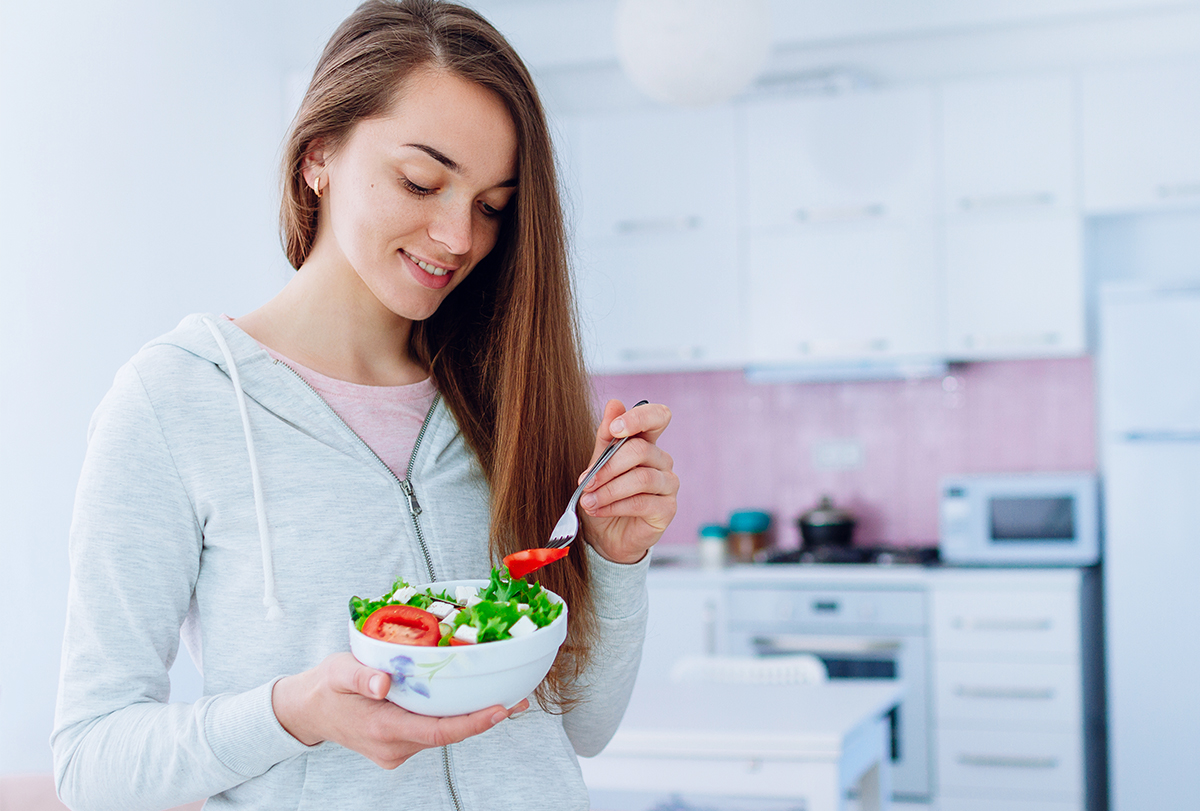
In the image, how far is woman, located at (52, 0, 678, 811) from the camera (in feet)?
2.58

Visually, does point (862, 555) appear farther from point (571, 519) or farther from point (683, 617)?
point (571, 519)

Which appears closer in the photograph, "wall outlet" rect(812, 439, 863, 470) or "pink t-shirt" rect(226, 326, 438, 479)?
"pink t-shirt" rect(226, 326, 438, 479)

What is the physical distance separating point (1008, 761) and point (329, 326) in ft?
9.54

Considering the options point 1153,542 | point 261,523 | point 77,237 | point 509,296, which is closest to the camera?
point 261,523

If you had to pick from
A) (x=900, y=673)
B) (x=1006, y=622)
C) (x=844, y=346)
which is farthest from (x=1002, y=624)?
(x=844, y=346)

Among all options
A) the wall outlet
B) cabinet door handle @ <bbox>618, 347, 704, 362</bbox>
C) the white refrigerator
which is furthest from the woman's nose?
the wall outlet

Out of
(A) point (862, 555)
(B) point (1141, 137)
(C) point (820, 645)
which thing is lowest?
(C) point (820, 645)

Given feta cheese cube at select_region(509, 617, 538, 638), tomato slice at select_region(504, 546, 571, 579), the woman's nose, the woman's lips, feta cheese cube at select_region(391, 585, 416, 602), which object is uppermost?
the woman's nose

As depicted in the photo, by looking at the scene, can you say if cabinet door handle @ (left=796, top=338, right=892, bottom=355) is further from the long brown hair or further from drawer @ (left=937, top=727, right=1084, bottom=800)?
the long brown hair

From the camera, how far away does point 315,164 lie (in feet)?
3.35

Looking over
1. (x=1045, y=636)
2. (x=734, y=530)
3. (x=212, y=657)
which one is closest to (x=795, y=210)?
(x=734, y=530)

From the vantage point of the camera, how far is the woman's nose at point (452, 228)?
0.97m

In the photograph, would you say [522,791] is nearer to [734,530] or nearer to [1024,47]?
[734,530]

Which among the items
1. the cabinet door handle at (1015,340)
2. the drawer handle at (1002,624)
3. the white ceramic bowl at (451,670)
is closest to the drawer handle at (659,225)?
the cabinet door handle at (1015,340)
